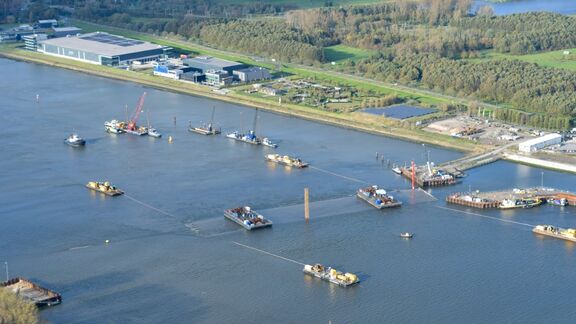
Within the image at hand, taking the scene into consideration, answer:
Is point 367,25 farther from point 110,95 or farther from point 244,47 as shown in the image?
point 110,95

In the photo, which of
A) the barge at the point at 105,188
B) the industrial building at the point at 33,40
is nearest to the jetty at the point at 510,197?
the barge at the point at 105,188

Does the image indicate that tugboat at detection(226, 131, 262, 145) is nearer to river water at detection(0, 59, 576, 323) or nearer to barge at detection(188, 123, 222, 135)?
river water at detection(0, 59, 576, 323)

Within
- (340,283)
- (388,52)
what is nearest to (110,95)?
(388,52)

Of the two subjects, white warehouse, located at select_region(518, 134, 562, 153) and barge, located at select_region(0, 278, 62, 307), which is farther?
white warehouse, located at select_region(518, 134, 562, 153)

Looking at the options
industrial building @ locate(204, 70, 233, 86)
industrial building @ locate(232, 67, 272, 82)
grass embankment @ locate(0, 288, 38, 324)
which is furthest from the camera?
industrial building @ locate(232, 67, 272, 82)

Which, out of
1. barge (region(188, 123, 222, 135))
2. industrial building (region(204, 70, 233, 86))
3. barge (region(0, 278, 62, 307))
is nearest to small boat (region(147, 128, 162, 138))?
barge (region(188, 123, 222, 135))

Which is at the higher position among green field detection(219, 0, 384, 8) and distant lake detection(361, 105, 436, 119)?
green field detection(219, 0, 384, 8)

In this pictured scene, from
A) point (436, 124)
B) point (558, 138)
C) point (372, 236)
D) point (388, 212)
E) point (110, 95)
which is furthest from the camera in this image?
point (110, 95)
